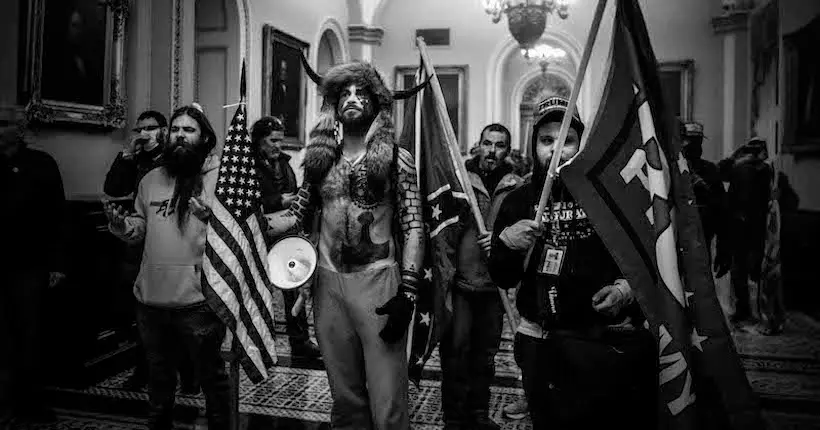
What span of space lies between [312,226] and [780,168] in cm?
640

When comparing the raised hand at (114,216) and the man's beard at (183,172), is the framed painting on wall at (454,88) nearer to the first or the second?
the man's beard at (183,172)

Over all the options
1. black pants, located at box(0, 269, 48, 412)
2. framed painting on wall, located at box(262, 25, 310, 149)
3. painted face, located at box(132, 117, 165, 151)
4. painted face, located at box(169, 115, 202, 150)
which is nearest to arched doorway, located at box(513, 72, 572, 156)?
framed painting on wall, located at box(262, 25, 310, 149)

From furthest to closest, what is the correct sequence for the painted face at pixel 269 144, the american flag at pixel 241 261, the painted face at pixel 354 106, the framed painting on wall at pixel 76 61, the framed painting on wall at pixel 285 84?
the framed painting on wall at pixel 285 84, the painted face at pixel 269 144, the framed painting on wall at pixel 76 61, the american flag at pixel 241 261, the painted face at pixel 354 106

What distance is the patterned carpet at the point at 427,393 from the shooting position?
418 centimetres

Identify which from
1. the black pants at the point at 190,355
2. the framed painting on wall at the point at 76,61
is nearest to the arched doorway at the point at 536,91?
the framed painting on wall at the point at 76,61

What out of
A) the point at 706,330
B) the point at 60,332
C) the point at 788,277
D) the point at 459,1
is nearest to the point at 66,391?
the point at 60,332

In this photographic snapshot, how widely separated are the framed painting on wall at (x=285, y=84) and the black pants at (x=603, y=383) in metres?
7.28

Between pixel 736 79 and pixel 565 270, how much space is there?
10623 millimetres

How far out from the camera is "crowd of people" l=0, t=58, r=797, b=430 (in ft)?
7.20

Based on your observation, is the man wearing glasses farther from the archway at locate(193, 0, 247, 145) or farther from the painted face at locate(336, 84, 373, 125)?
the archway at locate(193, 0, 247, 145)

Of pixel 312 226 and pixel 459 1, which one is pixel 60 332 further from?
pixel 459 1

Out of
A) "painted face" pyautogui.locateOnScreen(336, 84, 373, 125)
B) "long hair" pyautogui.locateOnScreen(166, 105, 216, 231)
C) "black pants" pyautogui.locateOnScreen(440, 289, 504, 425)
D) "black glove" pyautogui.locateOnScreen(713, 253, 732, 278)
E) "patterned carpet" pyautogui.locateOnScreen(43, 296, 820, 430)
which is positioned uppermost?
"painted face" pyautogui.locateOnScreen(336, 84, 373, 125)

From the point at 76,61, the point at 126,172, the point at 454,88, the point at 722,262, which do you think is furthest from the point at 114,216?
the point at 454,88

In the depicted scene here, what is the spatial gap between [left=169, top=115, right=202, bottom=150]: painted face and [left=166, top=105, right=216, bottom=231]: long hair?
17mm
